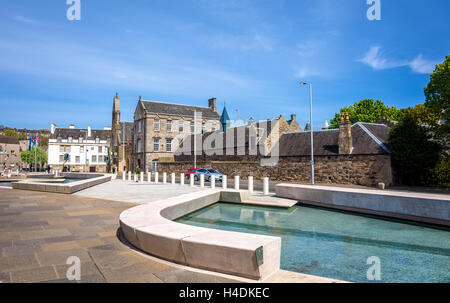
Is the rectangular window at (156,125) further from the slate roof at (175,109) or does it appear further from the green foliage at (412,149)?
the green foliage at (412,149)

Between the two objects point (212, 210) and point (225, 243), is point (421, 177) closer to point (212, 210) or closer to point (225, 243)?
point (212, 210)

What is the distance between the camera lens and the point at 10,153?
93875mm

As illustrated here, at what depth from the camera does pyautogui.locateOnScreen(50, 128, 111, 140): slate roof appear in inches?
2995

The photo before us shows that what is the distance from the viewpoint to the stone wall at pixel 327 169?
2559 cm

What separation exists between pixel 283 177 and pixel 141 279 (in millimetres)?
29994

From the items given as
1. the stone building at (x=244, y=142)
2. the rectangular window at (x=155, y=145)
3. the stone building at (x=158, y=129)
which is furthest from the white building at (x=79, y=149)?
the stone building at (x=244, y=142)

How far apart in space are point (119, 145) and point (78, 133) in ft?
82.3

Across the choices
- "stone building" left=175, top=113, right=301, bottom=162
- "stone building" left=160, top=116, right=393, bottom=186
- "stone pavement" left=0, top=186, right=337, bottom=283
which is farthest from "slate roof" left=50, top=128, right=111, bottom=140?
"stone pavement" left=0, top=186, right=337, bottom=283

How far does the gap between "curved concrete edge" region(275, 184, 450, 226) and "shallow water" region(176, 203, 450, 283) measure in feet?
1.19

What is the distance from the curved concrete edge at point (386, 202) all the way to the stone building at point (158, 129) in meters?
41.1

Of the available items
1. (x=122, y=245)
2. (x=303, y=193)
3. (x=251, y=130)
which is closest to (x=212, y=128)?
(x=251, y=130)

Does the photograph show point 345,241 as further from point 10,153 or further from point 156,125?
point 10,153
